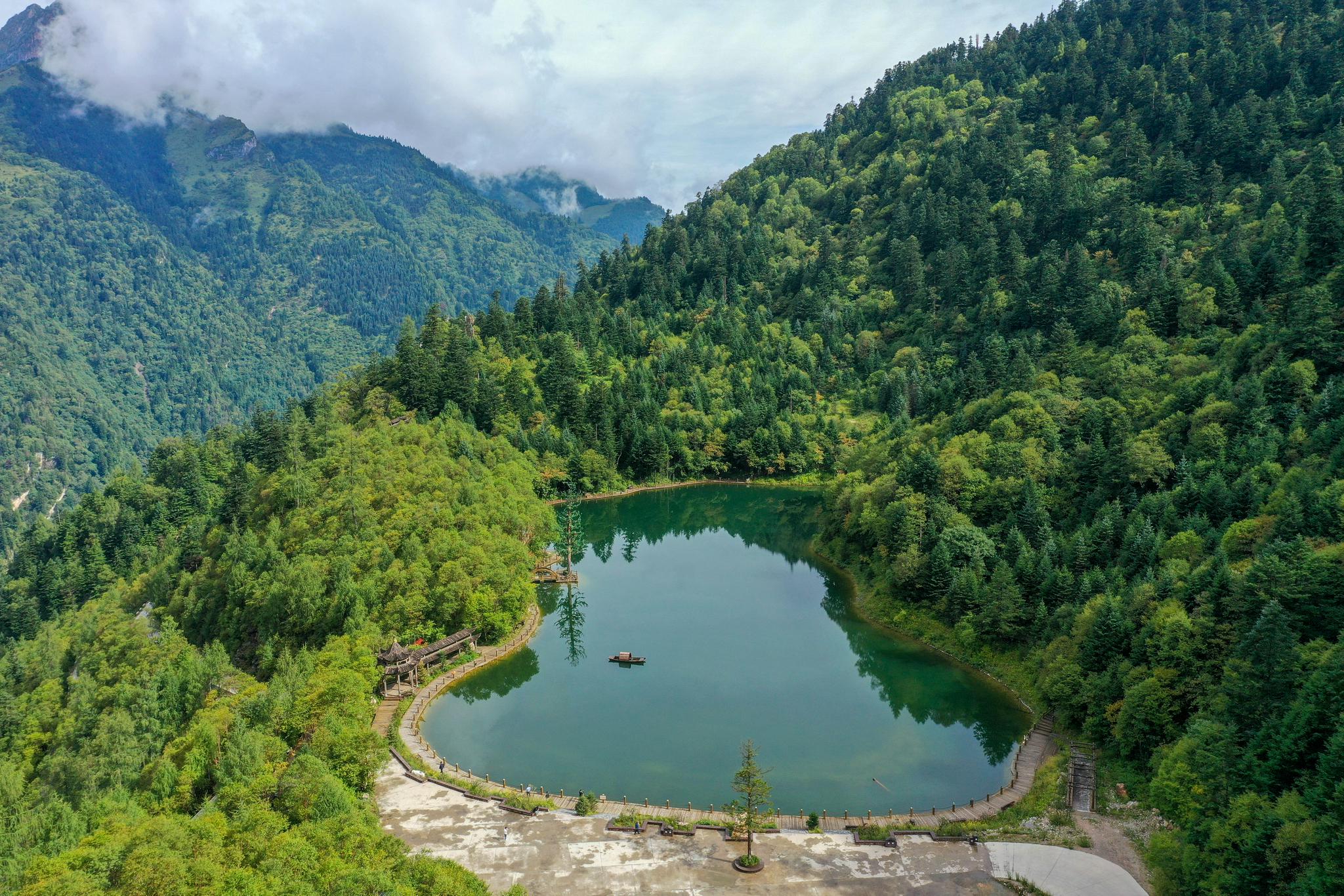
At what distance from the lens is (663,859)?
99.2 ft

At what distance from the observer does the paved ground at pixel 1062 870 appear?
90.5ft

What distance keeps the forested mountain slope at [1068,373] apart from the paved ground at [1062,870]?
1454 millimetres

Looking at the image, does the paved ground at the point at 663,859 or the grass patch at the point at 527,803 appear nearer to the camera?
the paved ground at the point at 663,859

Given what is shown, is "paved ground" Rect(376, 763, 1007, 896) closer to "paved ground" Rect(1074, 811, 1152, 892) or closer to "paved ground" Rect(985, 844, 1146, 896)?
"paved ground" Rect(985, 844, 1146, 896)

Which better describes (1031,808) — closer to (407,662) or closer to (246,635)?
(407,662)

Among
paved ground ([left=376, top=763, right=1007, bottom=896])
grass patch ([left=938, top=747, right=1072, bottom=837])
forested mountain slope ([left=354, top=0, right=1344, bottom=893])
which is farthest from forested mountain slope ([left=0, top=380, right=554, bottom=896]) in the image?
forested mountain slope ([left=354, top=0, right=1344, bottom=893])

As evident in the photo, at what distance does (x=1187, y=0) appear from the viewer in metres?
120

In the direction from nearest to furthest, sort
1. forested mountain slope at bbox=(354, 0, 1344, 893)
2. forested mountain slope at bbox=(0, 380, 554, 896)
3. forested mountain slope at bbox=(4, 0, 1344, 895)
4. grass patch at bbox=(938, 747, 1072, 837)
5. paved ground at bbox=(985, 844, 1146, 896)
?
1. forested mountain slope at bbox=(0, 380, 554, 896)
2. paved ground at bbox=(985, 844, 1146, 896)
3. forested mountain slope at bbox=(354, 0, 1344, 893)
4. grass patch at bbox=(938, 747, 1072, 837)
5. forested mountain slope at bbox=(4, 0, 1344, 895)

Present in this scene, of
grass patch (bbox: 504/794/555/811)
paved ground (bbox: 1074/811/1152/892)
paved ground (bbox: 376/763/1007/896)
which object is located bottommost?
paved ground (bbox: 376/763/1007/896)

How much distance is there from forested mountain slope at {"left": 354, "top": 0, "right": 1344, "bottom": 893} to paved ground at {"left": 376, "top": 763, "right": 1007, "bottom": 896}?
720 cm

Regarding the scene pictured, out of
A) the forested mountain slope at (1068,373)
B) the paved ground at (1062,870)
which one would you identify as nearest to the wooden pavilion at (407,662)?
the forested mountain slope at (1068,373)

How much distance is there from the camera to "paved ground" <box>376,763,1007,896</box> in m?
28.6

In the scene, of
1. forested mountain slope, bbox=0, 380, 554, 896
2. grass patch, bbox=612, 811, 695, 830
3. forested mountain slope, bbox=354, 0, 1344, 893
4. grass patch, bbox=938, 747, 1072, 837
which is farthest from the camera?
grass patch, bbox=612, 811, 695, 830

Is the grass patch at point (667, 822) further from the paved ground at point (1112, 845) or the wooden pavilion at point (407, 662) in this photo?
the wooden pavilion at point (407, 662)
